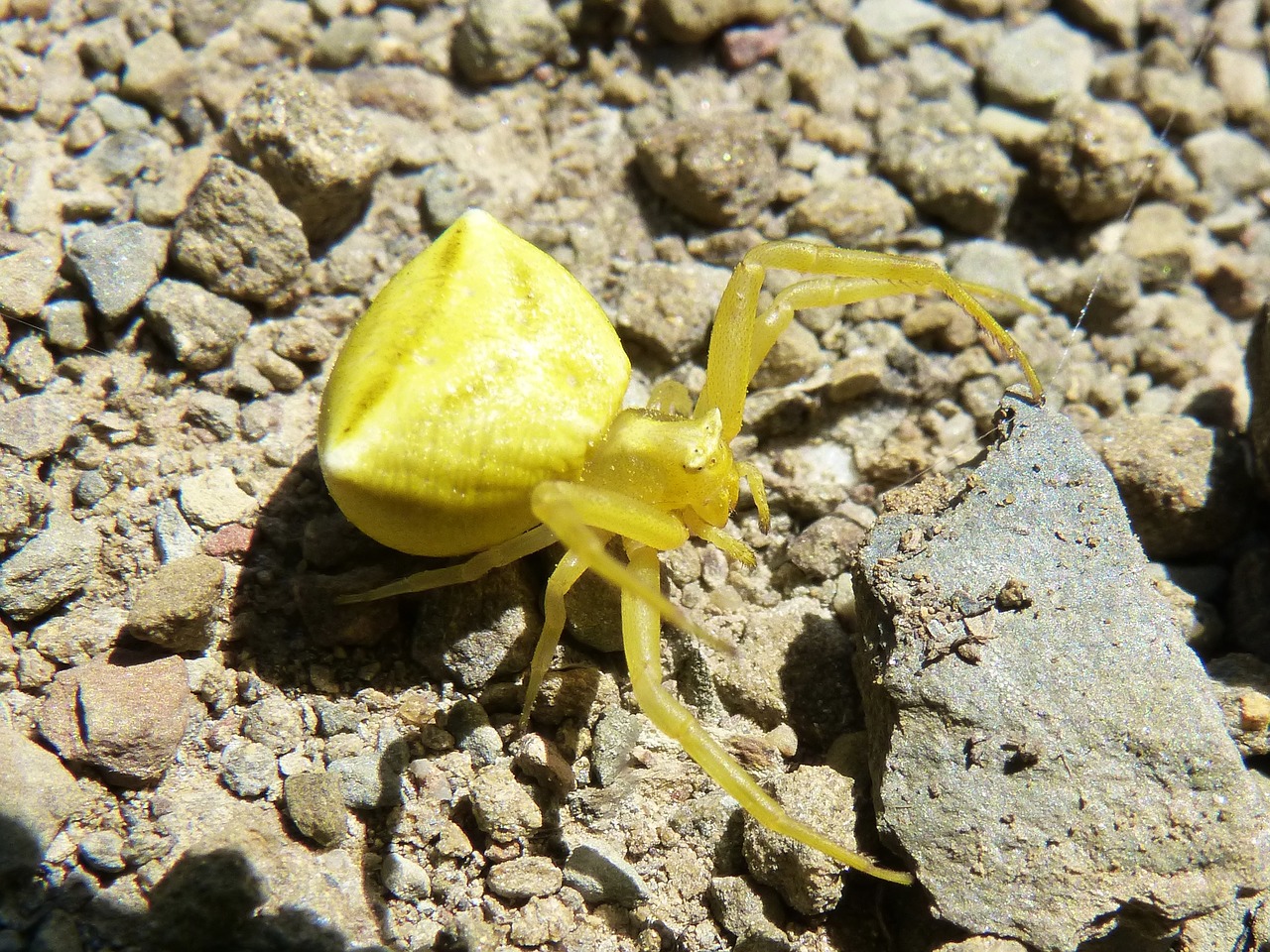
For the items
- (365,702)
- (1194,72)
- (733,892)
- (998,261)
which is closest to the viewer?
(733,892)

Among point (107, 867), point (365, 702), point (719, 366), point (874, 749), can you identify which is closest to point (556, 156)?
point (719, 366)

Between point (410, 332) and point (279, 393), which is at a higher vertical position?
point (410, 332)

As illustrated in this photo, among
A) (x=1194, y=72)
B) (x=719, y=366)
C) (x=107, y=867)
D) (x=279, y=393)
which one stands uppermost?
(x=1194, y=72)

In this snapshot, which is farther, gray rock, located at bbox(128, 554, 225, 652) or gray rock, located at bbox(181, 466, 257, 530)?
gray rock, located at bbox(181, 466, 257, 530)

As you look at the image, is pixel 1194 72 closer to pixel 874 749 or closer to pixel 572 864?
pixel 874 749

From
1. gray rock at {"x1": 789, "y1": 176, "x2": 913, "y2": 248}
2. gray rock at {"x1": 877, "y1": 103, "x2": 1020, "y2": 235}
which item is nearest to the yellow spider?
gray rock at {"x1": 789, "y1": 176, "x2": 913, "y2": 248}

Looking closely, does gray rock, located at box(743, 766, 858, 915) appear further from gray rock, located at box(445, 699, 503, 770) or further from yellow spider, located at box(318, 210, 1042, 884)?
gray rock, located at box(445, 699, 503, 770)
